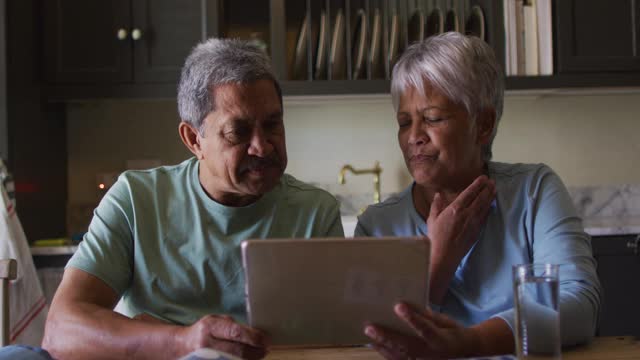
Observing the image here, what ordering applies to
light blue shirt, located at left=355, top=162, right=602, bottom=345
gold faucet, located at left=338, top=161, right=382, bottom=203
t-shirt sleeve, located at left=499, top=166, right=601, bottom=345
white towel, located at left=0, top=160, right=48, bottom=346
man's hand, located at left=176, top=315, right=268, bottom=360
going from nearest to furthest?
man's hand, located at left=176, top=315, right=268, bottom=360
t-shirt sleeve, located at left=499, top=166, right=601, bottom=345
light blue shirt, located at left=355, top=162, right=602, bottom=345
white towel, located at left=0, top=160, right=48, bottom=346
gold faucet, located at left=338, top=161, right=382, bottom=203

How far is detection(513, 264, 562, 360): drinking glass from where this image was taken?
36.1 inches

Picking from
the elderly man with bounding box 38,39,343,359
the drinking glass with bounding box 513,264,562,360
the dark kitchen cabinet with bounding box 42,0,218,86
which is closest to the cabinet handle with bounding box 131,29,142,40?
the dark kitchen cabinet with bounding box 42,0,218,86

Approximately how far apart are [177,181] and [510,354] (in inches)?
29.6

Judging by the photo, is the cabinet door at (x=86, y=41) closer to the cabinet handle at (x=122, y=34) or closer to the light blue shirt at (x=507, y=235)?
the cabinet handle at (x=122, y=34)

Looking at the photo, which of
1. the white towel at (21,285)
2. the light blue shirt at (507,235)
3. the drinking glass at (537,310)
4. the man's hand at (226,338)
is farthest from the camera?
the white towel at (21,285)

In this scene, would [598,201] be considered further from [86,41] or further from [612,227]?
[86,41]

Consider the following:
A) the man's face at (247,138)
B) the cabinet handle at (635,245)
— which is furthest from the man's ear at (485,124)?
the cabinet handle at (635,245)

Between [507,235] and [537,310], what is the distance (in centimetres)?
53

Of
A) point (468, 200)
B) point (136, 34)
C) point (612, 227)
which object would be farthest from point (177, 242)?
point (612, 227)

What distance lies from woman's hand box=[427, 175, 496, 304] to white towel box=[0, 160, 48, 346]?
5.24ft

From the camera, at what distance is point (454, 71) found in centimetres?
146

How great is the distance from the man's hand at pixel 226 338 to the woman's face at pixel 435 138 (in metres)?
0.59

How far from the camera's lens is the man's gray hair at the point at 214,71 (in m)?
1.43

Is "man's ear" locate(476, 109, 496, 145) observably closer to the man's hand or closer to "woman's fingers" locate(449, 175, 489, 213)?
"woman's fingers" locate(449, 175, 489, 213)
